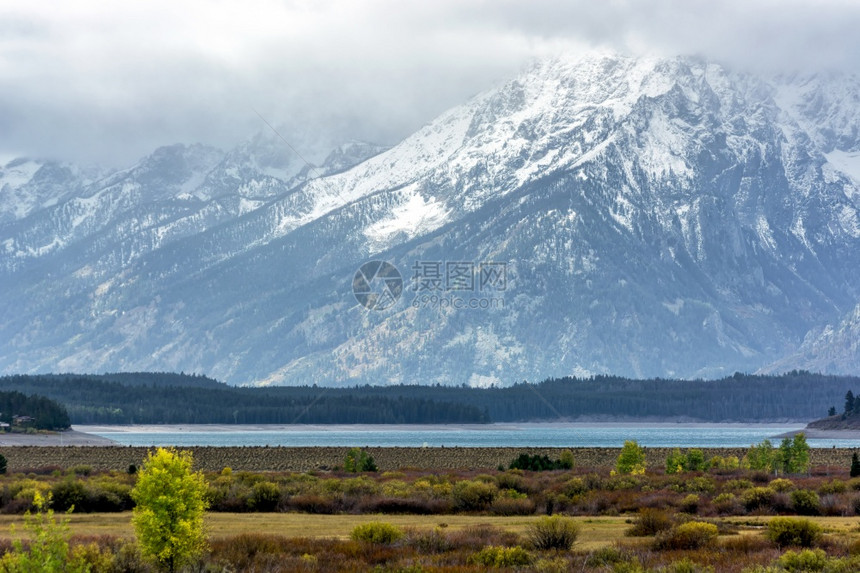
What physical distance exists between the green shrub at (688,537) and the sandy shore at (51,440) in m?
132

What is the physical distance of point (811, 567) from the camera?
30859mm

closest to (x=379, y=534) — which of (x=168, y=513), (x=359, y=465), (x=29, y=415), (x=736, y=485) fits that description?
(x=168, y=513)

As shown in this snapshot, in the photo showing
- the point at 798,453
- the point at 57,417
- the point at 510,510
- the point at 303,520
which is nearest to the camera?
the point at 303,520

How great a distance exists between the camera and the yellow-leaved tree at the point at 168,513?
32.9 meters

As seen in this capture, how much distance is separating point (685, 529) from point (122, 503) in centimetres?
2705

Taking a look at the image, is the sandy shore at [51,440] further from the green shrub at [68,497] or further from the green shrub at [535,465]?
the green shrub at [68,497]

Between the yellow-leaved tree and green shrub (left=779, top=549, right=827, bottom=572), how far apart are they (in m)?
14.6

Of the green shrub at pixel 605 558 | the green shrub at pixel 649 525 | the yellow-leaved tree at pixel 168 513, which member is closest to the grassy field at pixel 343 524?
the green shrub at pixel 649 525

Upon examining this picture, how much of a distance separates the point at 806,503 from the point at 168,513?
86.9 feet

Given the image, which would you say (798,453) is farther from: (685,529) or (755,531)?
(685,529)

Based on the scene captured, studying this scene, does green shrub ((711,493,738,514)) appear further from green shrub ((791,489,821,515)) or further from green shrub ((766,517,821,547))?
green shrub ((766,517,821,547))

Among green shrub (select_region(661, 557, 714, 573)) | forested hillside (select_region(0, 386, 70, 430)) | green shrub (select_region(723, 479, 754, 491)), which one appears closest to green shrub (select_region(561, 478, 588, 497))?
green shrub (select_region(723, 479, 754, 491))

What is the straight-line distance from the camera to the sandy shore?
162 metres

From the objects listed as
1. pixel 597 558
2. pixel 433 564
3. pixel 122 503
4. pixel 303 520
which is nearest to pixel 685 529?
pixel 597 558
